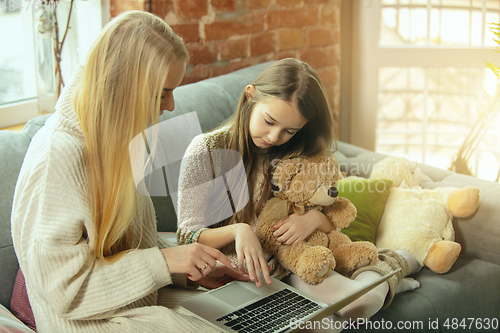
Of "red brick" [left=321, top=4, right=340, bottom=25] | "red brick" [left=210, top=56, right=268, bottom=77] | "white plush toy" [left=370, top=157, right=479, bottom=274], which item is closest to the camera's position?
"white plush toy" [left=370, top=157, right=479, bottom=274]

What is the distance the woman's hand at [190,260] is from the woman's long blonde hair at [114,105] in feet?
0.36

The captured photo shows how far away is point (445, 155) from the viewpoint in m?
2.53

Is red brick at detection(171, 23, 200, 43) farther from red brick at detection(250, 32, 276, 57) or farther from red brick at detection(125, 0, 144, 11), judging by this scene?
red brick at detection(250, 32, 276, 57)

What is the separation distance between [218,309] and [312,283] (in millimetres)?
262

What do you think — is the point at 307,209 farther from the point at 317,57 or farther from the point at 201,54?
the point at 317,57

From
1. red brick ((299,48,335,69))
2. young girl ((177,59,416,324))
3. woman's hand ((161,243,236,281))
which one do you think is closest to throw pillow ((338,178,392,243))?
Result: young girl ((177,59,416,324))

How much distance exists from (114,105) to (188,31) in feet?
3.42

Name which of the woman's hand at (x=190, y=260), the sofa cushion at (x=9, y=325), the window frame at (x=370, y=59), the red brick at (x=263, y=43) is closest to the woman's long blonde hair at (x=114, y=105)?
the woman's hand at (x=190, y=260)

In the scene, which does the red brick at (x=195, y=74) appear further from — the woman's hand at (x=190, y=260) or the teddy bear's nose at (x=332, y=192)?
the woman's hand at (x=190, y=260)

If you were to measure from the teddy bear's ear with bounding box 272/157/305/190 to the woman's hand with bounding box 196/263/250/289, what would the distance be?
0.25m

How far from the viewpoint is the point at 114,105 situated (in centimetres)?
83

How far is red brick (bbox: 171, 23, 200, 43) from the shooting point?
1.74 metres

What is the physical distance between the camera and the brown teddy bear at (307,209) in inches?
42.5

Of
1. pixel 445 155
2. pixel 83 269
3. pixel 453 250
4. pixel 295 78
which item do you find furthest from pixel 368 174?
pixel 83 269
